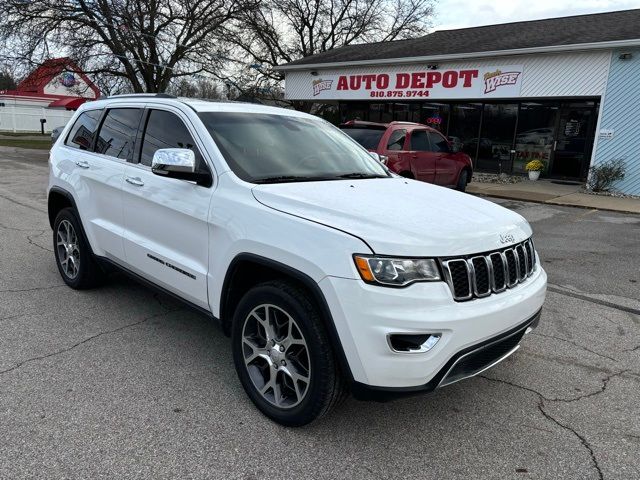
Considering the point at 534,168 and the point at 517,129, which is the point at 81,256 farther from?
the point at 517,129

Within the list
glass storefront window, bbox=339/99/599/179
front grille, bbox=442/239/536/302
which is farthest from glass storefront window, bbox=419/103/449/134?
front grille, bbox=442/239/536/302

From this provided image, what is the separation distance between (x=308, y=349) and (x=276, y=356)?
347mm

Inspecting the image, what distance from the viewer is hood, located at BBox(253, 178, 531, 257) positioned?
8.45 feet

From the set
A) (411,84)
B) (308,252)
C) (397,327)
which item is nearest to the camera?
(397,327)

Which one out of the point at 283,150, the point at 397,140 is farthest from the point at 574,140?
the point at 283,150

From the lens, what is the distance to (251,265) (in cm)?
307

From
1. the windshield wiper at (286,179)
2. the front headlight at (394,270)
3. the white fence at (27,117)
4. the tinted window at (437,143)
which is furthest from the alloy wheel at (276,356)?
the white fence at (27,117)

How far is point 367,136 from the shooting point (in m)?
10.3

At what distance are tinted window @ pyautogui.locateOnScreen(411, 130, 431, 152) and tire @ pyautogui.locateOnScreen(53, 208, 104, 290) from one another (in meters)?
7.42

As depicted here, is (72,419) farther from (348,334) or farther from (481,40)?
(481,40)

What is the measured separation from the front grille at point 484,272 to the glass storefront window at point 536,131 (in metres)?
16.2

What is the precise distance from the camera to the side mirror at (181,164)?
126 inches

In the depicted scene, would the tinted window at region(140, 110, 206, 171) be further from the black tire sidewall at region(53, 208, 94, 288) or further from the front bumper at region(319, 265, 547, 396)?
the front bumper at region(319, 265, 547, 396)

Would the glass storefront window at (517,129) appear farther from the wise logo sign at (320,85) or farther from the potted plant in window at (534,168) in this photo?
the wise logo sign at (320,85)
